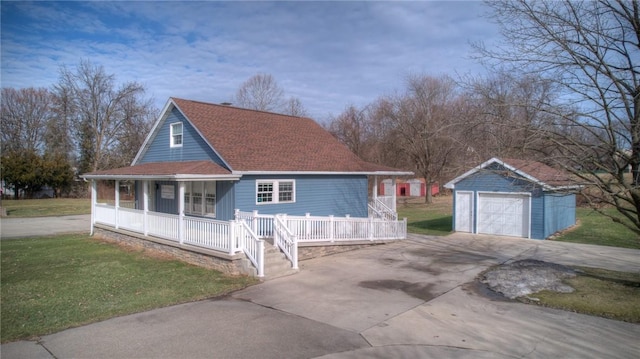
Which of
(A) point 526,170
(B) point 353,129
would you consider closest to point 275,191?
(A) point 526,170

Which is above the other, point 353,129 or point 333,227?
point 353,129

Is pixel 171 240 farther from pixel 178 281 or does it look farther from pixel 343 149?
pixel 343 149

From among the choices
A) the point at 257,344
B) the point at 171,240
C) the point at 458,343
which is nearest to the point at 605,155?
the point at 458,343

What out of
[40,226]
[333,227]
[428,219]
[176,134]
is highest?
[176,134]

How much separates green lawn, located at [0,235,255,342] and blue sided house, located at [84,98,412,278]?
50.8 inches

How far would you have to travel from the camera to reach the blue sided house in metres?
13.9

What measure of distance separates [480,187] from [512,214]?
Answer: 1.90 metres

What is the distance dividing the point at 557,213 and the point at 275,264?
15773 mm

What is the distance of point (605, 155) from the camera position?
972 centimetres

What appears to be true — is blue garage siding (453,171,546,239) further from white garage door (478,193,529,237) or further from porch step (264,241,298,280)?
porch step (264,241,298,280)

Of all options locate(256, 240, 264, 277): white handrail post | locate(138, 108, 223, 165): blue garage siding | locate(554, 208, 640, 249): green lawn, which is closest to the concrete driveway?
locate(256, 240, 264, 277): white handrail post

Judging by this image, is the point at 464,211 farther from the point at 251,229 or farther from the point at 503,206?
the point at 251,229

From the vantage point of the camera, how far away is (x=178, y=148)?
1833 centimetres

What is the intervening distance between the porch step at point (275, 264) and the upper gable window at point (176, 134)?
8143mm
